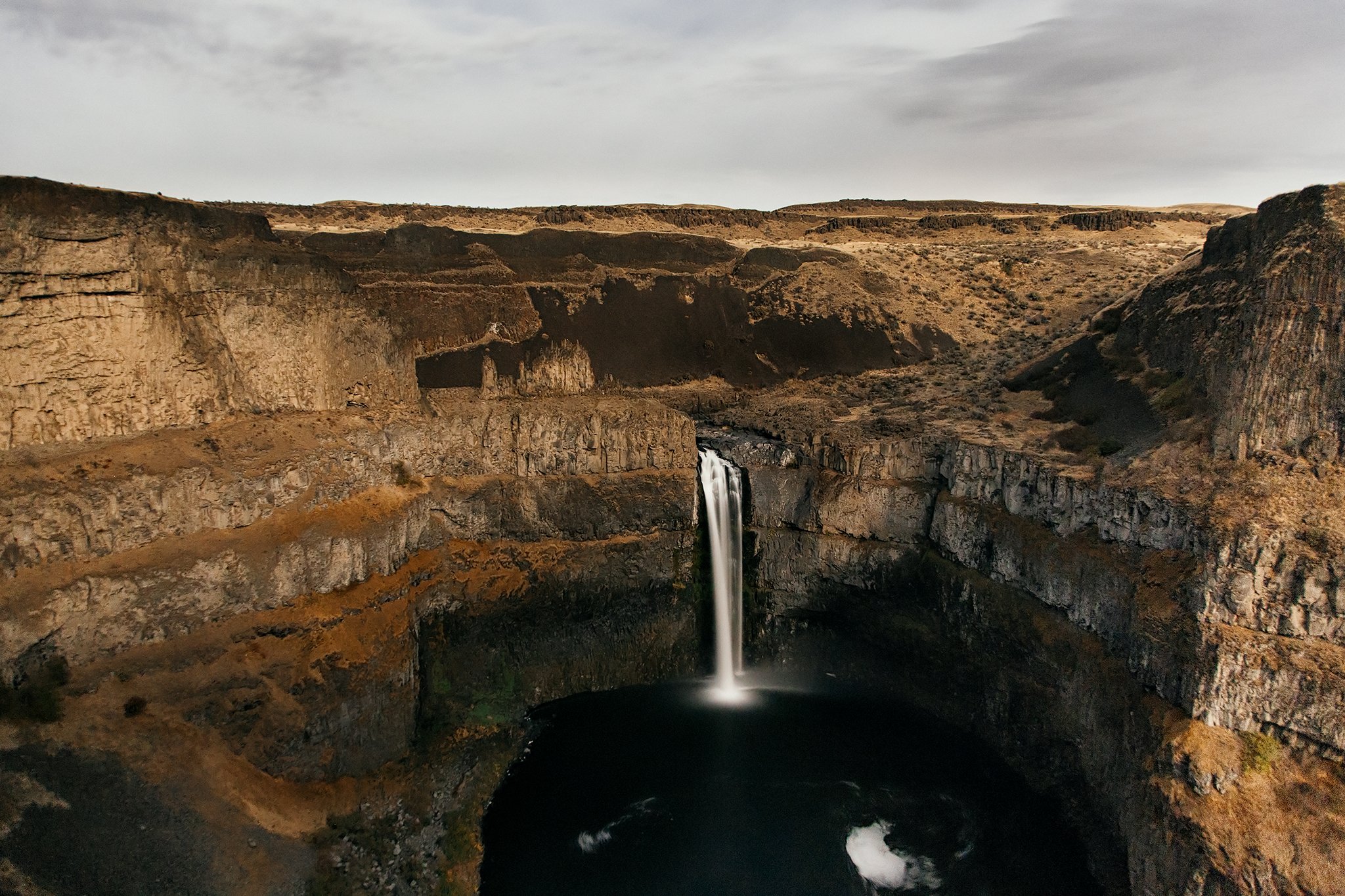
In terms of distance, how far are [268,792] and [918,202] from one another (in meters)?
66.8

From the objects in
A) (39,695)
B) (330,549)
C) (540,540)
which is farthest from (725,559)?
(39,695)

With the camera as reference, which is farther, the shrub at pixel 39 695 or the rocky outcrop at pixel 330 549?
the rocky outcrop at pixel 330 549

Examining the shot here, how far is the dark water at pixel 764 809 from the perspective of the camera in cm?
2723

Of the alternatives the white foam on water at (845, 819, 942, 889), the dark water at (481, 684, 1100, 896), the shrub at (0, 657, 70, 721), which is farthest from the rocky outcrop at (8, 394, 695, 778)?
the white foam on water at (845, 819, 942, 889)

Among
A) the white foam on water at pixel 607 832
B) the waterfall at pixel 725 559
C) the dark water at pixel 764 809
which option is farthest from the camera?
the waterfall at pixel 725 559

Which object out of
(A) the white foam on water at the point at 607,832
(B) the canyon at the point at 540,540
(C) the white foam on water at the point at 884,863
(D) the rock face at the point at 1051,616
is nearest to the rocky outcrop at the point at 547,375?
(B) the canyon at the point at 540,540

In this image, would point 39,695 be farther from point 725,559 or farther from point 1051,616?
point 1051,616

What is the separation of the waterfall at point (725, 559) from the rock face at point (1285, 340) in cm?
1887

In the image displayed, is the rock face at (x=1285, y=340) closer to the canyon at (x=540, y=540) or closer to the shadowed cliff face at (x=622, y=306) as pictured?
the canyon at (x=540, y=540)

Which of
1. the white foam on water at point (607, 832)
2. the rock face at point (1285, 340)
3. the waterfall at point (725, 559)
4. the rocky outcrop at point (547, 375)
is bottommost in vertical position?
the white foam on water at point (607, 832)

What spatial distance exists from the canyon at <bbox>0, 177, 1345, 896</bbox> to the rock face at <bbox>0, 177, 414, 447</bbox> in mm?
108

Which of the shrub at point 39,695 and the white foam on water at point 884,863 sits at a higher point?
the shrub at point 39,695

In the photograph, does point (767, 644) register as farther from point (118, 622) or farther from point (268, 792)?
point (118, 622)

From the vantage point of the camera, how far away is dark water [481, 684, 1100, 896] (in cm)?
2723
